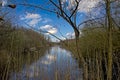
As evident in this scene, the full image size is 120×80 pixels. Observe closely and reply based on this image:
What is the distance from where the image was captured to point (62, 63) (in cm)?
758

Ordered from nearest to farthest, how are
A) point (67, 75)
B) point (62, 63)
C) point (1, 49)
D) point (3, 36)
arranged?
point (67, 75) < point (62, 63) < point (1, 49) < point (3, 36)

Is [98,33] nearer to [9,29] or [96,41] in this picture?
[96,41]

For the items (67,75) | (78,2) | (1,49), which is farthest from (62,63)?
(1,49)

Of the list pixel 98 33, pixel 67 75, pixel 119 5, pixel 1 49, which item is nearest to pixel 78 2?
pixel 67 75

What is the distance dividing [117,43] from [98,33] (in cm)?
138

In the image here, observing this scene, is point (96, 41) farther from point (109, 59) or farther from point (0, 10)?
point (0, 10)

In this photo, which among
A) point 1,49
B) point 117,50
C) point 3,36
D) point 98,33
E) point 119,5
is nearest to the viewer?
point 117,50

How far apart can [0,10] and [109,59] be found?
47.5 ft

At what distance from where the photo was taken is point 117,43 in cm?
948

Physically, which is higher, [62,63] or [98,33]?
[98,33]

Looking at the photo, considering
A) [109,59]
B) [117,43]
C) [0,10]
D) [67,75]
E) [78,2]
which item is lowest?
[67,75]

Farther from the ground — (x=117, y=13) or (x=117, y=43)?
(x=117, y=13)

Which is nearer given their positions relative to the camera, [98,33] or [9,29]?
[98,33]

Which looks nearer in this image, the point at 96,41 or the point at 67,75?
the point at 67,75
